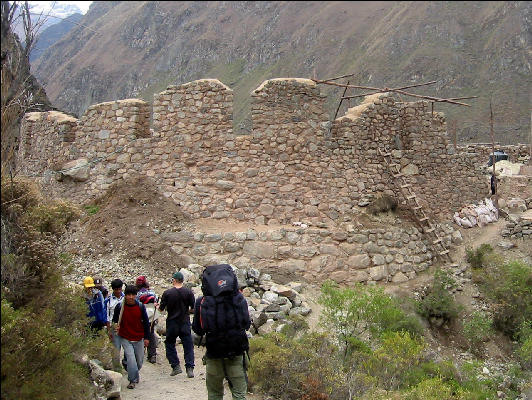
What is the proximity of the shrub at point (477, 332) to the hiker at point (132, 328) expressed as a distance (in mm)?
6963

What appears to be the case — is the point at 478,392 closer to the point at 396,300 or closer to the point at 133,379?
the point at 396,300

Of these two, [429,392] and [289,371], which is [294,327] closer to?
[289,371]

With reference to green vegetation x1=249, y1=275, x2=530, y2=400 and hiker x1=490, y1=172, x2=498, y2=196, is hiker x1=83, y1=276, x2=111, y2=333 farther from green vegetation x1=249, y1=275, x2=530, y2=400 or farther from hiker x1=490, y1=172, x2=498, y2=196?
hiker x1=490, y1=172, x2=498, y2=196

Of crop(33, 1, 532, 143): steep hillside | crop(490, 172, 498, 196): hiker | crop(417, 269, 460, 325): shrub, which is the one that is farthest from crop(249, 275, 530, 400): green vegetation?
crop(33, 1, 532, 143): steep hillside

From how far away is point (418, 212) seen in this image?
12.9 meters

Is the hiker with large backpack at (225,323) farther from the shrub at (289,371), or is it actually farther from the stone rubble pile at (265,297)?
the stone rubble pile at (265,297)

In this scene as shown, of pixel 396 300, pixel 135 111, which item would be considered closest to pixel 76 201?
pixel 135 111

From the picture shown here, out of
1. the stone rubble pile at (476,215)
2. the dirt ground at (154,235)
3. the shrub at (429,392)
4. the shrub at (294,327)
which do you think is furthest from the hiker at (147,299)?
the stone rubble pile at (476,215)

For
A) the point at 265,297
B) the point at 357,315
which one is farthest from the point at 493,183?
the point at 265,297

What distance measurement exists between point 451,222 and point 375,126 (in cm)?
310

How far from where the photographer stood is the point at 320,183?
11.9 m

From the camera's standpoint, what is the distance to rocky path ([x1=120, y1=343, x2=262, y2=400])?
6.47 m

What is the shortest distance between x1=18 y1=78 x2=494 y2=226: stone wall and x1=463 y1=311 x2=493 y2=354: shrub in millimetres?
3191

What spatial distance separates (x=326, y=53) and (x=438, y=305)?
41977 millimetres
